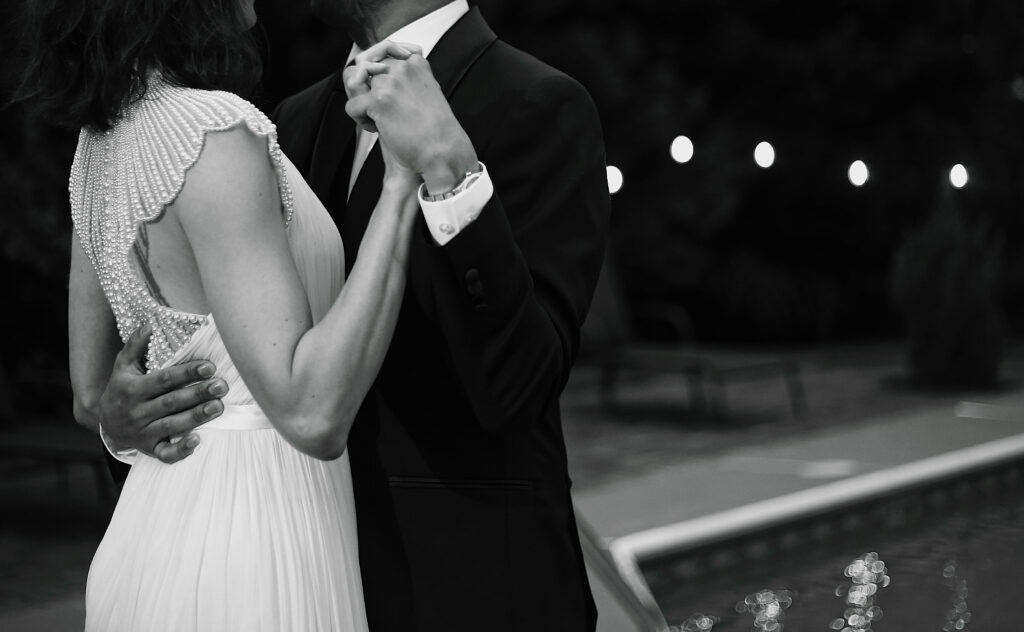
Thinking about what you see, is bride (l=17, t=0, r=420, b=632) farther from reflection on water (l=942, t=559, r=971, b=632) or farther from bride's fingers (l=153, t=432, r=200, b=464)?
reflection on water (l=942, t=559, r=971, b=632)

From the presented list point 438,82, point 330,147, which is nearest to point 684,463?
point 330,147

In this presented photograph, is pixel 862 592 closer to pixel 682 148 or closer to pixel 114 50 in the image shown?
pixel 114 50

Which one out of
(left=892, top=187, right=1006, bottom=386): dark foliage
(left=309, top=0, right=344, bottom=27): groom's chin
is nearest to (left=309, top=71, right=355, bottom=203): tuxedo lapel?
(left=309, top=0, right=344, bottom=27): groom's chin

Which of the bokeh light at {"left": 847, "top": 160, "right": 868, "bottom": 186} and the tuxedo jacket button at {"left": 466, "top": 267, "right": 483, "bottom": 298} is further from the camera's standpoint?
the bokeh light at {"left": 847, "top": 160, "right": 868, "bottom": 186}

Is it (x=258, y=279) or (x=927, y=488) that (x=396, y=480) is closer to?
A: (x=258, y=279)

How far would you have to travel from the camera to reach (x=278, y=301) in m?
1.44

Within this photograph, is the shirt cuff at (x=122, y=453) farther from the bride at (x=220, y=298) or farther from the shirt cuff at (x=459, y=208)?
the shirt cuff at (x=459, y=208)

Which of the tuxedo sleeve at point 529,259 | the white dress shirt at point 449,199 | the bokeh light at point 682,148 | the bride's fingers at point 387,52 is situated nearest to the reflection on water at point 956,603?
the tuxedo sleeve at point 529,259

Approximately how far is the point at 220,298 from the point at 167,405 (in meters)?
0.21

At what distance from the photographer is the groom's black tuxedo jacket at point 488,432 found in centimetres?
160

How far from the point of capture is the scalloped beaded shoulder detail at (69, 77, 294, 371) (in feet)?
4.91

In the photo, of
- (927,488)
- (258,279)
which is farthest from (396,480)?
(927,488)

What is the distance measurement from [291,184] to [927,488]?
5905 mm

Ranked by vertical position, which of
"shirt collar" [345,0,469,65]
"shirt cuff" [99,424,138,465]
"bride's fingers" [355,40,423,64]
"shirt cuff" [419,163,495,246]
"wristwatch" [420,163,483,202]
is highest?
"shirt collar" [345,0,469,65]
